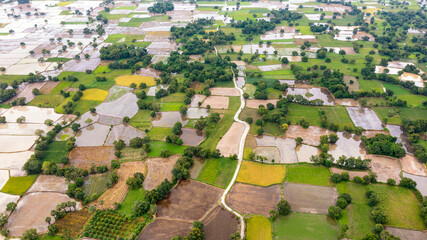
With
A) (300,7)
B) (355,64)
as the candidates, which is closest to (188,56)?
(355,64)

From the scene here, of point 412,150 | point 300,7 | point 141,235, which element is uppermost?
point 300,7

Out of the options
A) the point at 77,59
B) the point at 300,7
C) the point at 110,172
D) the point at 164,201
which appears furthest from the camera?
A: the point at 300,7

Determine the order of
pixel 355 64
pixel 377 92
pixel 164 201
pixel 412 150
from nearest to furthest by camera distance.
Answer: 1. pixel 164 201
2. pixel 412 150
3. pixel 377 92
4. pixel 355 64

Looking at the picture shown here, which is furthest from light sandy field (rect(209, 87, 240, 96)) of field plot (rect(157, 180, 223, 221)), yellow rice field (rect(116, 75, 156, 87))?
field plot (rect(157, 180, 223, 221))

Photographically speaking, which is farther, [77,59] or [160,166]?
[77,59]

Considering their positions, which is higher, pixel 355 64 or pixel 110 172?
pixel 355 64

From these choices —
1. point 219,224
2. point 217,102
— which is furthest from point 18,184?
point 217,102

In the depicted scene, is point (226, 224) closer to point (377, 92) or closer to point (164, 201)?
point (164, 201)

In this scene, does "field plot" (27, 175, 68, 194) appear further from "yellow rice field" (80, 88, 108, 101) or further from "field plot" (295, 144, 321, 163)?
"field plot" (295, 144, 321, 163)
